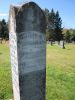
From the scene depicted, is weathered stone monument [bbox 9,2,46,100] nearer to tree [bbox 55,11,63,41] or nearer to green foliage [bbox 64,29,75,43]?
tree [bbox 55,11,63,41]

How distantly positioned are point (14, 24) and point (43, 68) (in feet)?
4.81

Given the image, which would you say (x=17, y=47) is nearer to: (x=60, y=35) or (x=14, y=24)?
(x=14, y=24)

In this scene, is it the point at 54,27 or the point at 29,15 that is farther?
the point at 54,27

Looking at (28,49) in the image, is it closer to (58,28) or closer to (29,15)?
(29,15)

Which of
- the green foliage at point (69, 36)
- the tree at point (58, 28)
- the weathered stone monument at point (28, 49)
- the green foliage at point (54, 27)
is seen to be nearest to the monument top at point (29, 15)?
the weathered stone monument at point (28, 49)

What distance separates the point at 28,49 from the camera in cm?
509

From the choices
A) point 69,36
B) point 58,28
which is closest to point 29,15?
point 58,28

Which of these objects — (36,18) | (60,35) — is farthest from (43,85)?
(60,35)

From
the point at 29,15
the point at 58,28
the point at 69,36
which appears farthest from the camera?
the point at 69,36

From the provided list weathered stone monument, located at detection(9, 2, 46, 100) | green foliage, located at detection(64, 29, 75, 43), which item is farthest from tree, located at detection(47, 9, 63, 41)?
weathered stone monument, located at detection(9, 2, 46, 100)

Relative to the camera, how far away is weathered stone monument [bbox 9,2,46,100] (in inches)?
193

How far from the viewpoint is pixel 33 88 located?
542 cm

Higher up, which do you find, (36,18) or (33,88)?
(36,18)

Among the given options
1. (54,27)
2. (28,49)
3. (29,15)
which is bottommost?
(28,49)
